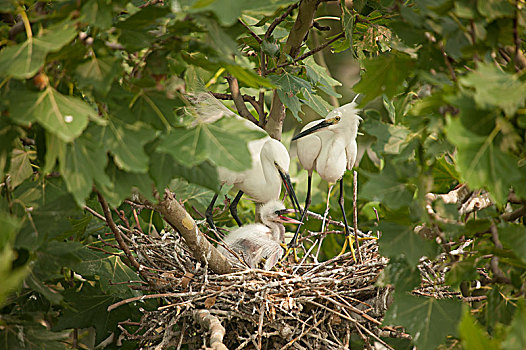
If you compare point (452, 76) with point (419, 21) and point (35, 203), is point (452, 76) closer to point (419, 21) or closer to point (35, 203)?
point (419, 21)

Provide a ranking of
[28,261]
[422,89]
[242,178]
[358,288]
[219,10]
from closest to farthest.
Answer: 1. [219,10]
2. [28,261]
3. [422,89]
4. [358,288]
5. [242,178]

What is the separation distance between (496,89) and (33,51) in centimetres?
68

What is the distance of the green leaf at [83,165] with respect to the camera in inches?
31.9

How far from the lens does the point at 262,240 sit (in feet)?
6.34

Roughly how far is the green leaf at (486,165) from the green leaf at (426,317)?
37 cm

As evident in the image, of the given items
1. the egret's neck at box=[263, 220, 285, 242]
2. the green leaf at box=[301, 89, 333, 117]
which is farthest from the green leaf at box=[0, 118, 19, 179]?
the egret's neck at box=[263, 220, 285, 242]

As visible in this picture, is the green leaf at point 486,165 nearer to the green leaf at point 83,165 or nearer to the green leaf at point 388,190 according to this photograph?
the green leaf at point 388,190

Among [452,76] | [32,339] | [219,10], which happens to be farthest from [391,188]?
[32,339]

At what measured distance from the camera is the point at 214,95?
75.6 inches

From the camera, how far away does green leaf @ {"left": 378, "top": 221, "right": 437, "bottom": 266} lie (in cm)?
94

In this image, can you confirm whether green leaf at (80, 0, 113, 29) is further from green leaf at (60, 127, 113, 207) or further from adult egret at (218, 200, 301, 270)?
adult egret at (218, 200, 301, 270)

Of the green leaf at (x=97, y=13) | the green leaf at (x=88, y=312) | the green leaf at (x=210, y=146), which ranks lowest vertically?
the green leaf at (x=88, y=312)

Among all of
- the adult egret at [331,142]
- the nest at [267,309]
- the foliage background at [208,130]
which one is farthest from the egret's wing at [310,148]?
the foliage background at [208,130]

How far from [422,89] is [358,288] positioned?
631 mm
